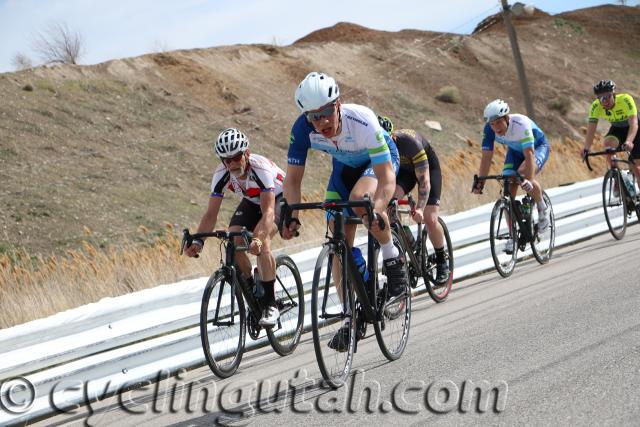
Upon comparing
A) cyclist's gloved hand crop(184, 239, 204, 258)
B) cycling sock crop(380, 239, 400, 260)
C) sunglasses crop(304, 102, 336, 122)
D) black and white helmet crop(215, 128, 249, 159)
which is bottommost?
cycling sock crop(380, 239, 400, 260)

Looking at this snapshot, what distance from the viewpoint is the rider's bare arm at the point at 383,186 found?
6.63 m

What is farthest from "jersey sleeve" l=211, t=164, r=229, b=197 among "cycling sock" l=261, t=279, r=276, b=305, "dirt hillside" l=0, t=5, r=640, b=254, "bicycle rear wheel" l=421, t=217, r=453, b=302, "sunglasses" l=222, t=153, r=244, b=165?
"dirt hillside" l=0, t=5, r=640, b=254

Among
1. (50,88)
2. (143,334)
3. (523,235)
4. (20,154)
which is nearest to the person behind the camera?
(143,334)

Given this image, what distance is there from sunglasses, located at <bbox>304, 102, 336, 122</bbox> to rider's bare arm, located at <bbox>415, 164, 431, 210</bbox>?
313cm

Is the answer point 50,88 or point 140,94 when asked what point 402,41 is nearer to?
point 140,94

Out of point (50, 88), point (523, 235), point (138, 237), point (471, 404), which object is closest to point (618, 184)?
point (523, 235)

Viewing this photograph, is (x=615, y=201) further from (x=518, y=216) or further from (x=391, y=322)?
(x=391, y=322)

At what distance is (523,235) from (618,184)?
8.97 feet

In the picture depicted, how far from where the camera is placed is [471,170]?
17.8 m

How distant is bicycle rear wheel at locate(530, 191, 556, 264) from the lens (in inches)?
469

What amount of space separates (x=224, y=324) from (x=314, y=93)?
218cm

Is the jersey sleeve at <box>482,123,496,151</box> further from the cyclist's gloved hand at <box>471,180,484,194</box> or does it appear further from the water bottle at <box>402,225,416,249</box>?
the water bottle at <box>402,225,416,249</box>

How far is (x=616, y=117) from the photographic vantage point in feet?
45.3

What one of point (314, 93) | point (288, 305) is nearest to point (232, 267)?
point (288, 305)
